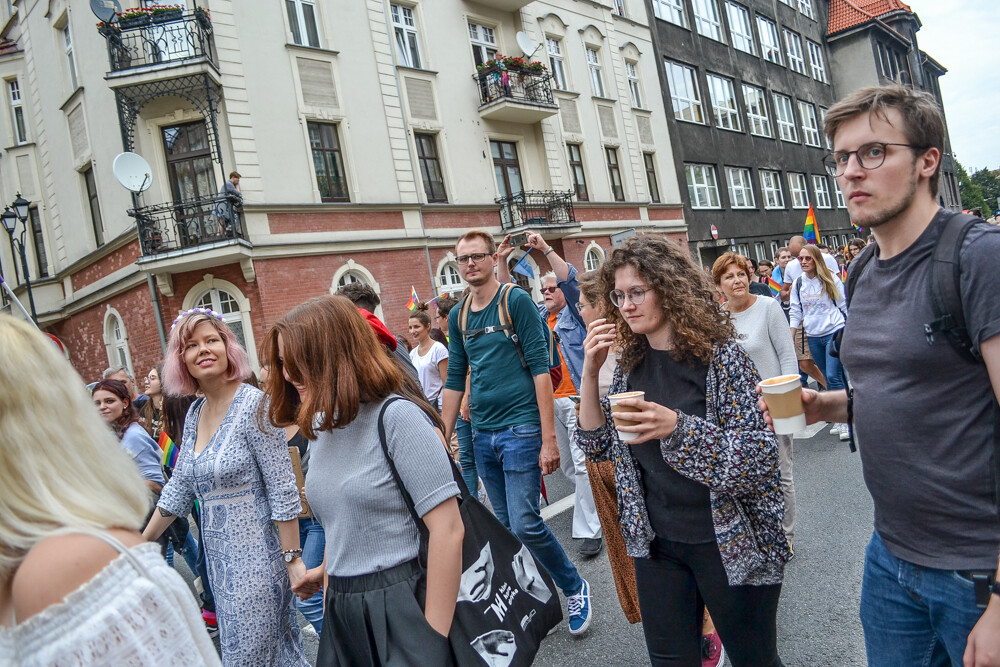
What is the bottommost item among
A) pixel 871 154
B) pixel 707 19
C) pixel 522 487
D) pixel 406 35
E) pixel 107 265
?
pixel 522 487

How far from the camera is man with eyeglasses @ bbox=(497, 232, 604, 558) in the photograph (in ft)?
16.3

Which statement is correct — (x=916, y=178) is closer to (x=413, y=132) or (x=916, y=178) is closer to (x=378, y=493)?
(x=378, y=493)

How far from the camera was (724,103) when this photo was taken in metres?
30.1

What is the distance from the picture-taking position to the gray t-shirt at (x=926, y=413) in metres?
1.64

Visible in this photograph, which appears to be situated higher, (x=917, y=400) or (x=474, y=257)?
(x=474, y=257)

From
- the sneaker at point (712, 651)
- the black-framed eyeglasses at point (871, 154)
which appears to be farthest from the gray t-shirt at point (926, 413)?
the sneaker at point (712, 651)

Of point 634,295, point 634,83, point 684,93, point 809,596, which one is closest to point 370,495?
point 634,295

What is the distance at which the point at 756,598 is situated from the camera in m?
2.28

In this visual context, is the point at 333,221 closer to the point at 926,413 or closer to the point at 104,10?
the point at 104,10

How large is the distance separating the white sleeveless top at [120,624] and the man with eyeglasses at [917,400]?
1680 millimetres

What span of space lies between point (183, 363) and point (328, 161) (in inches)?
528

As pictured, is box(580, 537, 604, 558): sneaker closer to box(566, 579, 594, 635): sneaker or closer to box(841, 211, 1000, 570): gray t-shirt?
box(566, 579, 594, 635): sneaker

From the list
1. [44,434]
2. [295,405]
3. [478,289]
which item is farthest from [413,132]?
[44,434]

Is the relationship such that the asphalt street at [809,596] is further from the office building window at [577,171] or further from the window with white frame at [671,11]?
the window with white frame at [671,11]
